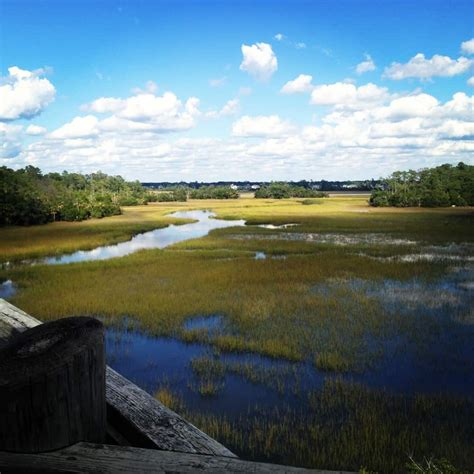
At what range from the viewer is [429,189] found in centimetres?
10856

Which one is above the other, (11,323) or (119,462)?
(11,323)

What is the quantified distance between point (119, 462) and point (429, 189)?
11647 centimetres

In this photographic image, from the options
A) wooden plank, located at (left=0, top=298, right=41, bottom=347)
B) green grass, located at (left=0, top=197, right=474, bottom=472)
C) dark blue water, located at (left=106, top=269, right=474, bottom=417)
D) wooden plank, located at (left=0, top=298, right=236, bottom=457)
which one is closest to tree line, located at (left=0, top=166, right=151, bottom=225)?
green grass, located at (left=0, top=197, right=474, bottom=472)

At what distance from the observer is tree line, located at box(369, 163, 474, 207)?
333 ft

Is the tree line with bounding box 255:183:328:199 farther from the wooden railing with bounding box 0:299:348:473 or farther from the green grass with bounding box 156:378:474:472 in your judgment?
the wooden railing with bounding box 0:299:348:473

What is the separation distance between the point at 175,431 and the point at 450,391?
10094mm

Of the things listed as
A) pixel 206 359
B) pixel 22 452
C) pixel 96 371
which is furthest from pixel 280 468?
pixel 206 359

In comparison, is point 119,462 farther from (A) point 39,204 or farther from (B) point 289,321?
(A) point 39,204

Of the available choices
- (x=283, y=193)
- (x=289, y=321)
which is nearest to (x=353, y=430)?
(x=289, y=321)

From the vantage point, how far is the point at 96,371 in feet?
6.12

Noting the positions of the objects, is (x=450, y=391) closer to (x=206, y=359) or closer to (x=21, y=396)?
(x=206, y=359)

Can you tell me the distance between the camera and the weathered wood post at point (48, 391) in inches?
65.7

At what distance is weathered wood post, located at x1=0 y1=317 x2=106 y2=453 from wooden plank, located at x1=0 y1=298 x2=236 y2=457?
226 millimetres

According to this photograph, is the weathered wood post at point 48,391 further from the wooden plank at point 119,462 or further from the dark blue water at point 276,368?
the dark blue water at point 276,368
